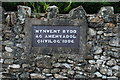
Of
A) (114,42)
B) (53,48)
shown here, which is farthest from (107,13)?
(53,48)

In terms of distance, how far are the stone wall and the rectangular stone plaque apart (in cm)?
21

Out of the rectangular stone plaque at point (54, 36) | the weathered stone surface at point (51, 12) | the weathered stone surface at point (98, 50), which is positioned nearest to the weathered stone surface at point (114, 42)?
the weathered stone surface at point (98, 50)

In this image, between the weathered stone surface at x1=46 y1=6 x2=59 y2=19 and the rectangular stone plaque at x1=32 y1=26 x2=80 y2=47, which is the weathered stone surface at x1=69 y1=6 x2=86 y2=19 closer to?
the rectangular stone plaque at x1=32 y1=26 x2=80 y2=47

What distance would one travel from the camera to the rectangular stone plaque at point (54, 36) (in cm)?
394

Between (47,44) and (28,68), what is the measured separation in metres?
0.62

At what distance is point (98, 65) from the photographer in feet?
12.9

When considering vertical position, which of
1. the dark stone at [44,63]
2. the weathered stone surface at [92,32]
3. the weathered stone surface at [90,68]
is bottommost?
the weathered stone surface at [90,68]

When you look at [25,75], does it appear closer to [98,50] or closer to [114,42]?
[98,50]

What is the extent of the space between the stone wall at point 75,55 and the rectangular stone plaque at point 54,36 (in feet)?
0.69

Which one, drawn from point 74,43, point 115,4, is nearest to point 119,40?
point 74,43

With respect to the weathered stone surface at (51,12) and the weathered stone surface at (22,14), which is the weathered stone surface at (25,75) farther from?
the weathered stone surface at (51,12)

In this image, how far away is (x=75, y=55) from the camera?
154 inches

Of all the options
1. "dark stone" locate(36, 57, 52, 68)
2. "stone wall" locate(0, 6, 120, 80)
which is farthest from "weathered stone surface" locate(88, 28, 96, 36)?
"dark stone" locate(36, 57, 52, 68)

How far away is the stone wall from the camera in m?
3.93
